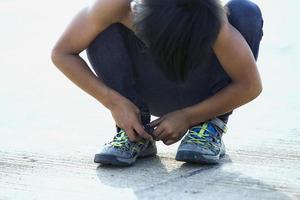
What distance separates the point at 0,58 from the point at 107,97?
2.76 meters

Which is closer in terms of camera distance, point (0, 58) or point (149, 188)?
point (149, 188)

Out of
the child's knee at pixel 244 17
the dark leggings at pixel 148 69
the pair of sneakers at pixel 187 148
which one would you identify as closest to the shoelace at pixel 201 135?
the pair of sneakers at pixel 187 148

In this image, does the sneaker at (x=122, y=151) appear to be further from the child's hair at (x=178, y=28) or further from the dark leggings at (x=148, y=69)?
the child's hair at (x=178, y=28)

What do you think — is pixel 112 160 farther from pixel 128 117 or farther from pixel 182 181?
pixel 182 181

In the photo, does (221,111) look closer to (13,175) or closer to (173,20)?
(173,20)

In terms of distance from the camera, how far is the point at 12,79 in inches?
187

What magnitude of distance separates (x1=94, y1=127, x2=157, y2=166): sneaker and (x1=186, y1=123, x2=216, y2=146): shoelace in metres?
0.16

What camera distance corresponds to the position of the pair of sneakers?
9.14 feet

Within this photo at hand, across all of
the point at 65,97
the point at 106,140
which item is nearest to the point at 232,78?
the point at 106,140

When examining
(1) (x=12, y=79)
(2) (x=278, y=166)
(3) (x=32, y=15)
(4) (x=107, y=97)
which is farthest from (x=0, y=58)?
(2) (x=278, y=166)

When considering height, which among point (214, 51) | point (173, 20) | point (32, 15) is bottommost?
point (32, 15)

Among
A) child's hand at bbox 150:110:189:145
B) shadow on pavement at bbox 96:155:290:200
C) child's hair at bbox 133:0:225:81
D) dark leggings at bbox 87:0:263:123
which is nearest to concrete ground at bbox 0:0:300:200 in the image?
shadow on pavement at bbox 96:155:290:200

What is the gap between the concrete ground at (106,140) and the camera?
2523 millimetres

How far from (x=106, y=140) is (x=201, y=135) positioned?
1.89 ft
